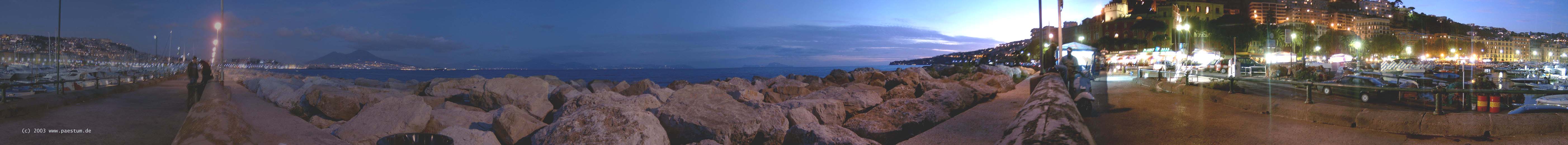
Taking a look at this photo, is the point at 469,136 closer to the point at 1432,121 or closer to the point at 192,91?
the point at 192,91

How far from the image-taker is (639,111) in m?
6.15

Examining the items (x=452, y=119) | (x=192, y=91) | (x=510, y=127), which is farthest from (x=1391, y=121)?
(x=192, y=91)

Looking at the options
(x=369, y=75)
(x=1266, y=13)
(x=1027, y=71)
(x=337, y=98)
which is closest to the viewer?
(x=337, y=98)

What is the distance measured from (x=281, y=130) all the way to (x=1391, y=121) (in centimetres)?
841

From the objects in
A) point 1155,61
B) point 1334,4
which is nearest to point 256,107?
point 1155,61

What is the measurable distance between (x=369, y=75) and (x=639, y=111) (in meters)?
70.9

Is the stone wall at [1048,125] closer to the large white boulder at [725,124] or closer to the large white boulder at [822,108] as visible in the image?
the large white boulder at [725,124]

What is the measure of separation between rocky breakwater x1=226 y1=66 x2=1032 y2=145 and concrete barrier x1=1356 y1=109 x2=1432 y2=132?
3.20 meters

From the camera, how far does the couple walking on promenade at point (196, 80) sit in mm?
8297

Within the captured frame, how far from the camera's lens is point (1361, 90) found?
392 inches

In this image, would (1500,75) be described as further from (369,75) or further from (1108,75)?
(369,75)

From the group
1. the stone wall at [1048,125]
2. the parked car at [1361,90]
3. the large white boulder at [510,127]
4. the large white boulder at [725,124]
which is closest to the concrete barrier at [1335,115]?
the stone wall at [1048,125]

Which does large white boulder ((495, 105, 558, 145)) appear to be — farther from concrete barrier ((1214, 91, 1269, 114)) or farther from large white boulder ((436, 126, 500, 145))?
concrete barrier ((1214, 91, 1269, 114))

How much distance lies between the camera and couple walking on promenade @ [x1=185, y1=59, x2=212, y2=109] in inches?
327
